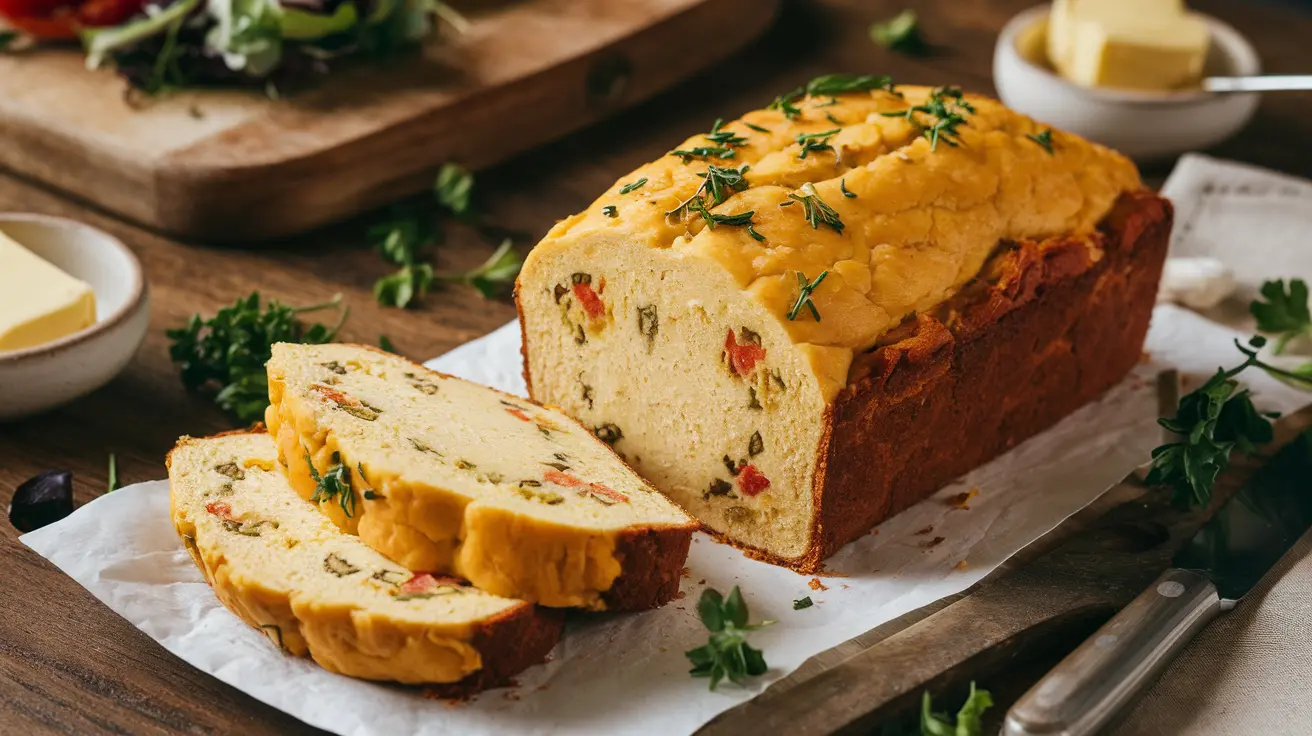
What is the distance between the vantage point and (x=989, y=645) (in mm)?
3283

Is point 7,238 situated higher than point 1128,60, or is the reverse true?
point 1128,60

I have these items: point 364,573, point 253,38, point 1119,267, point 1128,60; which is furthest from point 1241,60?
point 364,573

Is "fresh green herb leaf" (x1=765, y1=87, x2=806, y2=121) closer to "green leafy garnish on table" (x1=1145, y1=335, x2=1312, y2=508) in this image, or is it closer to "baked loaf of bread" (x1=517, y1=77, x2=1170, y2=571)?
"baked loaf of bread" (x1=517, y1=77, x2=1170, y2=571)

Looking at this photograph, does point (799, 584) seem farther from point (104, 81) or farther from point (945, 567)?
point (104, 81)

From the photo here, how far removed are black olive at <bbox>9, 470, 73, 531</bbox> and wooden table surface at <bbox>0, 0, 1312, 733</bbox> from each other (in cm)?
5

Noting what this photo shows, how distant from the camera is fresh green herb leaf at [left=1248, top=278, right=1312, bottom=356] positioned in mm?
4828

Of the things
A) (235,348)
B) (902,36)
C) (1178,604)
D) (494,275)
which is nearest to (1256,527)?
(1178,604)

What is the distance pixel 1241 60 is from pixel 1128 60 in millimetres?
642

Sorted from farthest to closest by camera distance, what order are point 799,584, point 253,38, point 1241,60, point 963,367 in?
point 1241,60
point 253,38
point 963,367
point 799,584

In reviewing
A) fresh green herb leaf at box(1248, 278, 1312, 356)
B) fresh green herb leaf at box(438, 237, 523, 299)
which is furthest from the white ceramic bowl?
fresh green herb leaf at box(438, 237, 523, 299)

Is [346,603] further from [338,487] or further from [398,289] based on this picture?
[398,289]

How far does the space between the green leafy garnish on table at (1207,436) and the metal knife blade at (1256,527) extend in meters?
0.10

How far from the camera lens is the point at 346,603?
3.09 m

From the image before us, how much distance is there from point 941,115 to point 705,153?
2.46ft
